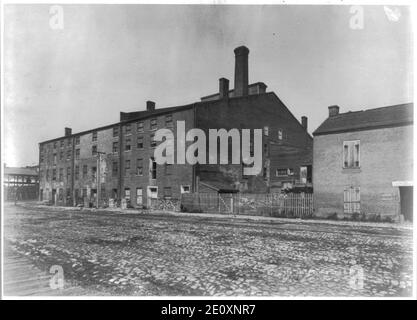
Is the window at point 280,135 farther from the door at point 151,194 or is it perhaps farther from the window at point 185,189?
the door at point 151,194

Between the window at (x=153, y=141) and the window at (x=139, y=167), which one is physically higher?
the window at (x=153, y=141)

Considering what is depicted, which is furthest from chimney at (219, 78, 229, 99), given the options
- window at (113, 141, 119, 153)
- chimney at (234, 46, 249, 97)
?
window at (113, 141, 119, 153)

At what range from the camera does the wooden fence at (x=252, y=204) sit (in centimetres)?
2036

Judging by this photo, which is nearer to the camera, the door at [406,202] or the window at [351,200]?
the door at [406,202]

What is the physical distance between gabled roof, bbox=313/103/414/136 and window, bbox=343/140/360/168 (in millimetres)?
878

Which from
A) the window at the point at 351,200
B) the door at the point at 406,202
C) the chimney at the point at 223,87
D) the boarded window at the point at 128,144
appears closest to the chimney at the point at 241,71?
the chimney at the point at 223,87

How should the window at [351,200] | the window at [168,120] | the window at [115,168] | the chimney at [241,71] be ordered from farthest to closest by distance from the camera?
1. the window at [115,168]
2. the chimney at [241,71]
3. the window at [168,120]
4. the window at [351,200]

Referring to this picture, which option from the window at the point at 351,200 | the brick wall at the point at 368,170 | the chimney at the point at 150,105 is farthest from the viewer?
the chimney at the point at 150,105

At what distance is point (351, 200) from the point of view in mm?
18844

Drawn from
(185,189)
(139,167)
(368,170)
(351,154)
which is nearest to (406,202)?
(368,170)

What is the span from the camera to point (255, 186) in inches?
1198

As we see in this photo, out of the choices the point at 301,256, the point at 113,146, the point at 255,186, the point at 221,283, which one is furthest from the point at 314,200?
the point at 113,146

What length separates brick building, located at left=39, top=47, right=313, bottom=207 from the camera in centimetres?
2777

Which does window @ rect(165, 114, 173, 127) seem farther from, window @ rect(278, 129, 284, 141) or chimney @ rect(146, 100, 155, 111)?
window @ rect(278, 129, 284, 141)
